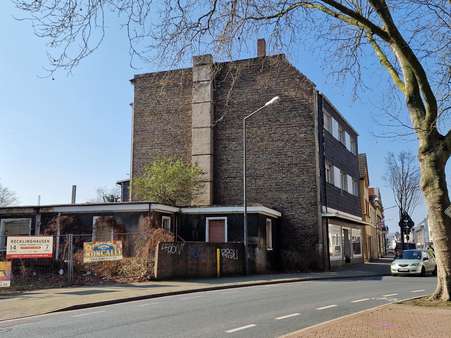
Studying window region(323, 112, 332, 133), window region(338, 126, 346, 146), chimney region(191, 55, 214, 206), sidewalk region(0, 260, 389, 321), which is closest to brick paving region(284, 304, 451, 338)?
sidewalk region(0, 260, 389, 321)

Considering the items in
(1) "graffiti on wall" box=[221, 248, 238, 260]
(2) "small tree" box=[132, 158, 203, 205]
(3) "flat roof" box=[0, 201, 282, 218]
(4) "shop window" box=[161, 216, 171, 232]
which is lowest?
(1) "graffiti on wall" box=[221, 248, 238, 260]

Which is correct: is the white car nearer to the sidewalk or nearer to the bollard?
the sidewalk

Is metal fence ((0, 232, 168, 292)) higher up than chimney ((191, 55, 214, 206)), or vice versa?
chimney ((191, 55, 214, 206))

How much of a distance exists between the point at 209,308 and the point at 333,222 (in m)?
22.3

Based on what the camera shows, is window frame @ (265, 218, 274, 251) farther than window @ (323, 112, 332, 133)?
No

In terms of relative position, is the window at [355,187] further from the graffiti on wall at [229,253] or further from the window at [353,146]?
the graffiti on wall at [229,253]

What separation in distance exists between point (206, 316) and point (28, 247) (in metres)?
10.7

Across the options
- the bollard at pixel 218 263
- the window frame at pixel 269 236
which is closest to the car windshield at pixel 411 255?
the window frame at pixel 269 236

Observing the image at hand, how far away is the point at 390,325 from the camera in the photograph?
29.8 ft

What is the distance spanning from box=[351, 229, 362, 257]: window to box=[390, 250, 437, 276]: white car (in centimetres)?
1105

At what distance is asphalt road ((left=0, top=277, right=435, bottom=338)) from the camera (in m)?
9.42

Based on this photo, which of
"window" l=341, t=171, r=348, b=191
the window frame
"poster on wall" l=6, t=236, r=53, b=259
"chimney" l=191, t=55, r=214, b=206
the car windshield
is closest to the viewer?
"poster on wall" l=6, t=236, r=53, b=259

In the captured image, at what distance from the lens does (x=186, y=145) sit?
3334cm

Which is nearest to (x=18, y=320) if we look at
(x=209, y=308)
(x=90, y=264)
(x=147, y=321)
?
(x=147, y=321)
